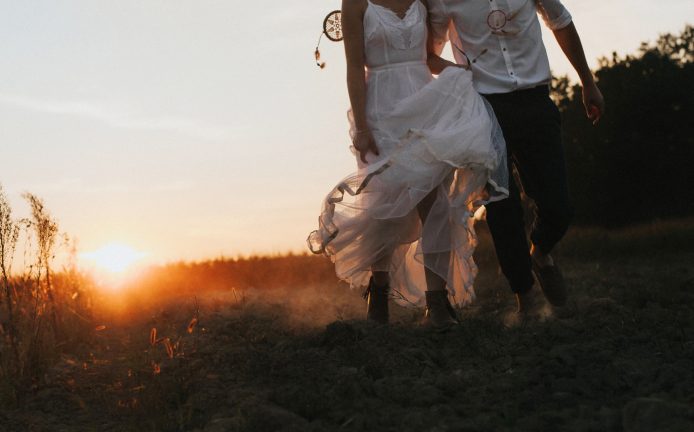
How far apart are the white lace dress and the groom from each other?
19 centimetres

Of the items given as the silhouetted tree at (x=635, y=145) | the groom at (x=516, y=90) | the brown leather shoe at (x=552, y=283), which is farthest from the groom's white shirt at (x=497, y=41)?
the silhouetted tree at (x=635, y=145)

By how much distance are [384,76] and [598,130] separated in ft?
58.4

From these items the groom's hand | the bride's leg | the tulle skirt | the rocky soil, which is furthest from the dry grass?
the groom's hand

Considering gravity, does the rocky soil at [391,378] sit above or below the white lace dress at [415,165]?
below

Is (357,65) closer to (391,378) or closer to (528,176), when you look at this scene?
(528,176)

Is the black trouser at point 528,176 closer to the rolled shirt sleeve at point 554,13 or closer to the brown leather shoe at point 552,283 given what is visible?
the brown leather shoe at point 552,283

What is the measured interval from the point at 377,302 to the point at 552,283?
1266 mm

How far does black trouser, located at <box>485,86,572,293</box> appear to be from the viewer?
5.90 m

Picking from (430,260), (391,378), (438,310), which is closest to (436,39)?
(430,260)

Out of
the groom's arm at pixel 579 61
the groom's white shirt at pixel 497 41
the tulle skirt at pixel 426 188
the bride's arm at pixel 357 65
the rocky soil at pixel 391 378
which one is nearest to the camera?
the rocky soil at pixel 391 378

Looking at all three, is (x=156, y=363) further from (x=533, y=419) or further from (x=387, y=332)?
(x=533, y=419)

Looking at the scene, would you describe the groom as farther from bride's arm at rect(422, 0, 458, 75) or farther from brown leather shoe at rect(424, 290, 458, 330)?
brown leather shoe at rect(424, 290, 458, 330)

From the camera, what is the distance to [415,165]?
5586 mm

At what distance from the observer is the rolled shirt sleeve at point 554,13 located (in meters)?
6.17
